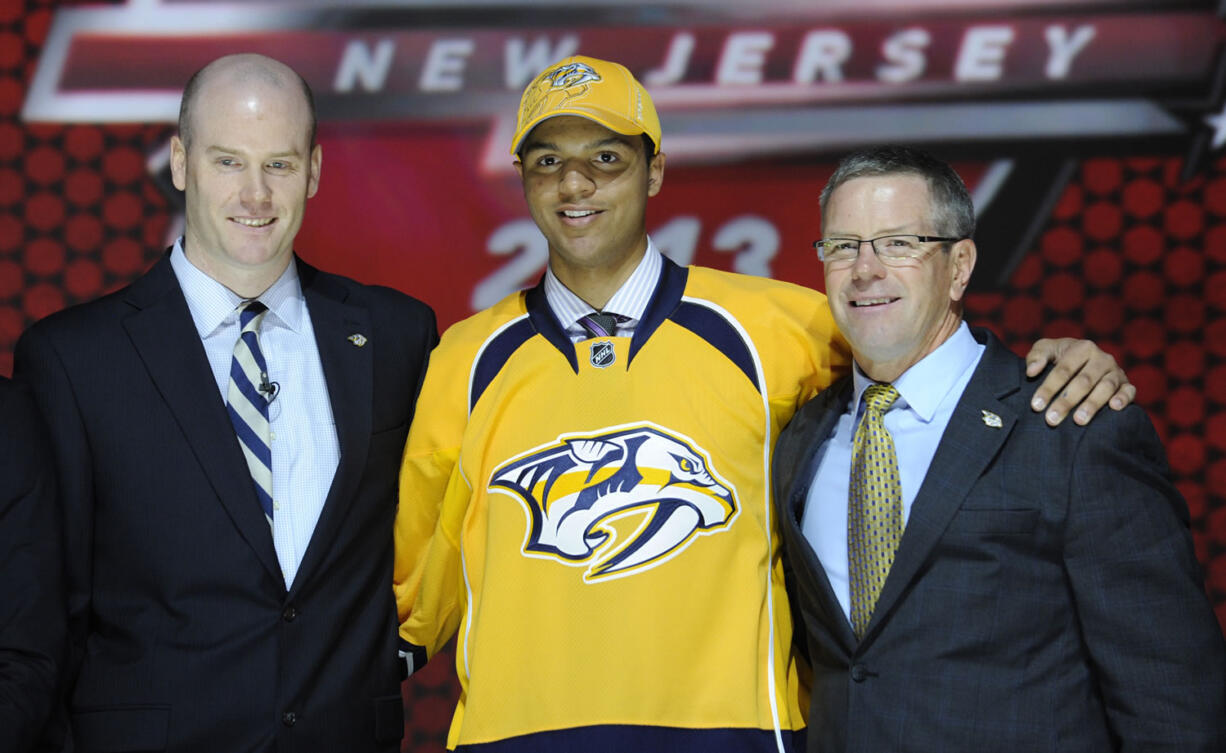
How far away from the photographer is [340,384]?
2418 mm

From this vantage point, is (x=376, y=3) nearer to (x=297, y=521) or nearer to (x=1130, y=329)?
(x=297, y=521)

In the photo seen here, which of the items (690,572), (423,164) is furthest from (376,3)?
(690,572)

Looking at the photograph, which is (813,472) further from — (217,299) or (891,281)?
(217,299)

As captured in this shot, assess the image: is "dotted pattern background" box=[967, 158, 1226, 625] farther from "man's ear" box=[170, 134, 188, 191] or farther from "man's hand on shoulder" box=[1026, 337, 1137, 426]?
"man's ear" box=[170, 134, 188, 191]

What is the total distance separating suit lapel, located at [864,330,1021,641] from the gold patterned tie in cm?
4

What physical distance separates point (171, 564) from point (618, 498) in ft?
2.52

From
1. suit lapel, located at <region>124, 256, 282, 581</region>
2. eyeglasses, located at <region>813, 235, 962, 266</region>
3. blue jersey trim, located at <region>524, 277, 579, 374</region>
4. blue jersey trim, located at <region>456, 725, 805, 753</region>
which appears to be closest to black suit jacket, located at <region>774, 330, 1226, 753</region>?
blue jersey trim, located at <region>456, 725, 805, 753</region>

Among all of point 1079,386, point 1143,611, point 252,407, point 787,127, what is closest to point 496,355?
point 252,407

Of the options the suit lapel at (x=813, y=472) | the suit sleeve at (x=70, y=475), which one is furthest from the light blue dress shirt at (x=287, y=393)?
the suit lapel at (x=813, y=472)

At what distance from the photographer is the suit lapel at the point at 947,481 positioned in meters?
1.99

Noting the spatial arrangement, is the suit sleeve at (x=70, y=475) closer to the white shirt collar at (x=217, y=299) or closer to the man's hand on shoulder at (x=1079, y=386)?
the white shirt collar at (x=217, y=299)

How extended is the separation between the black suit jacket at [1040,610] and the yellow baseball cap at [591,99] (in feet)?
2.69

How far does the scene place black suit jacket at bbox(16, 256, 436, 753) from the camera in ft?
7.19

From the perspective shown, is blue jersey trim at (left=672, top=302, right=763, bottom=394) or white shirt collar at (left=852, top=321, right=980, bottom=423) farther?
blue jersey trim at (left=672, top=302, right=763, bottom=394)
